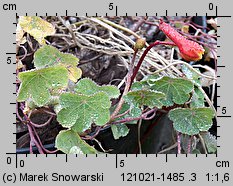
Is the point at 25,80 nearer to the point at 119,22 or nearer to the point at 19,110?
the point at 19,110

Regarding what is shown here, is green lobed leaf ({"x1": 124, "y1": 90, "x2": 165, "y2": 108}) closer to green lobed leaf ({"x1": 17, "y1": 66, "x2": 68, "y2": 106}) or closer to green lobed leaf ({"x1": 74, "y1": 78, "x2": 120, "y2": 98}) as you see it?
green lobed leaf ({"x1": 74, "y1": 78, "x2": 120, "y2": 98})

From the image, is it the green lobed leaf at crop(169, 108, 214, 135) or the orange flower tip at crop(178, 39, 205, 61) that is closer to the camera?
the orange flower tip at crop(178, 39, 205, 61)

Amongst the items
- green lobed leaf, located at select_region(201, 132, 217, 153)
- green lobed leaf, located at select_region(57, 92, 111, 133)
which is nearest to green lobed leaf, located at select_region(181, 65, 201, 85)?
green lobed leaf, located at select_region(201, 132, 217, 153)

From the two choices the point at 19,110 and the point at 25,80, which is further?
the point at 19,110

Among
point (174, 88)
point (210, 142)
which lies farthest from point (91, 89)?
point (210, 142)

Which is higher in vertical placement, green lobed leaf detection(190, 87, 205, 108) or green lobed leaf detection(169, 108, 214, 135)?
green lobed leaf detection(190, 87, 205, 108)

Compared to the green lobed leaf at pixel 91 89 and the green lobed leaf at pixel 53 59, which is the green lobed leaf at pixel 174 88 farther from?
the green lobed leaf at pixel 53 59

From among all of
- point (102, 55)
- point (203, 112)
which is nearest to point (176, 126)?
point (203, 112)
